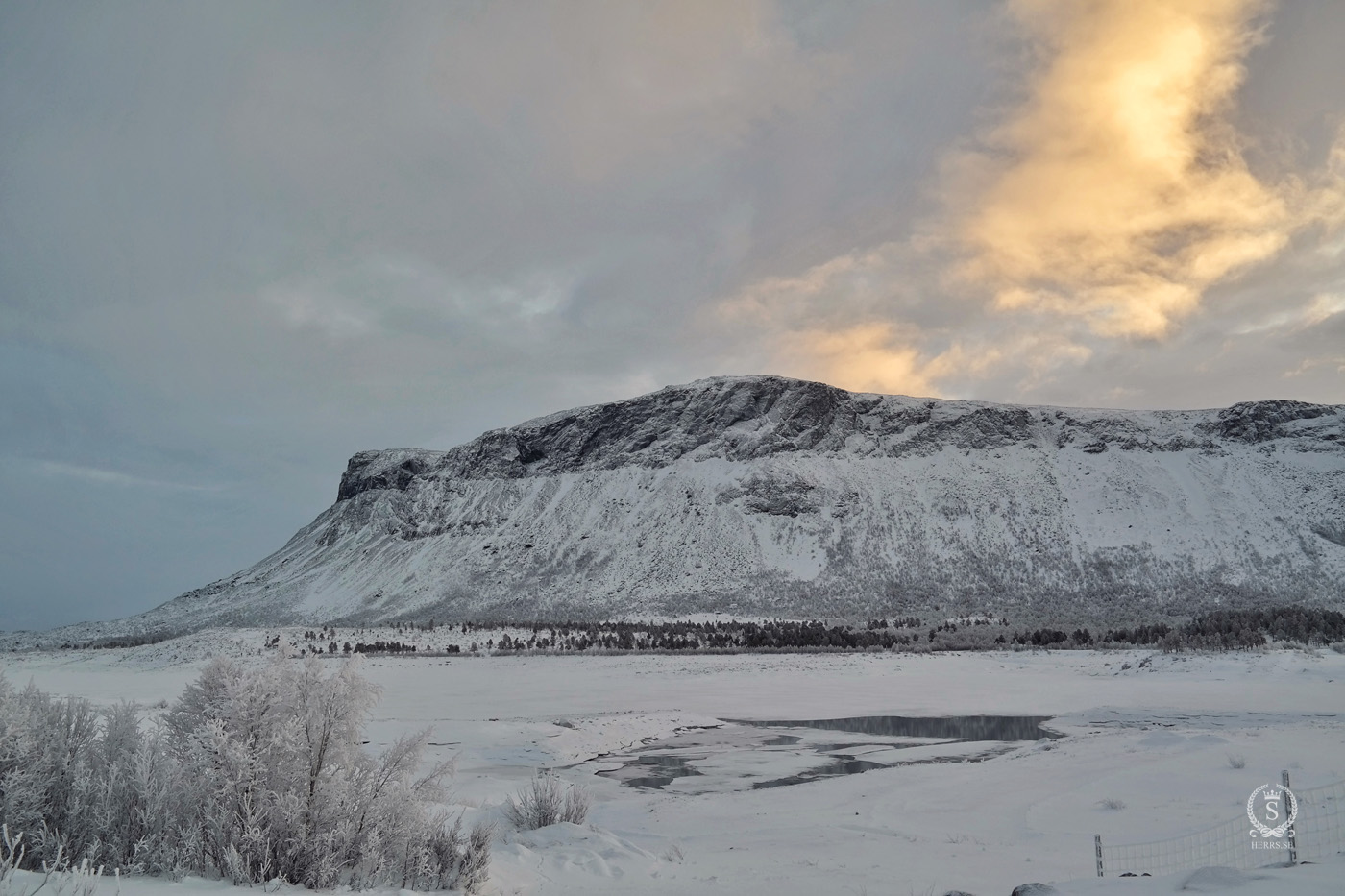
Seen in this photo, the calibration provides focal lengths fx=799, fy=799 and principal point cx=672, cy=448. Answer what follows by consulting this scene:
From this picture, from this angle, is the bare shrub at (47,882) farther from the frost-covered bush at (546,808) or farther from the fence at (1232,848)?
the fence at (1232,848)

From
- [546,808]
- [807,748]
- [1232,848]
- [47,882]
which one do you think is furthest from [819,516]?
[47,882]

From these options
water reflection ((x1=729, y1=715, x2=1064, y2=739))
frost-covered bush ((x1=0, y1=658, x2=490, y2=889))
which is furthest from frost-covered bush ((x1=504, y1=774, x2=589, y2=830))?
water reflection ((x1=729, y1=715, x2=1064, y2=739))

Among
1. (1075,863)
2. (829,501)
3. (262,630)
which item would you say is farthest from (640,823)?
(829,501)

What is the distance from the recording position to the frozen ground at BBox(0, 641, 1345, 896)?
7.94 meters

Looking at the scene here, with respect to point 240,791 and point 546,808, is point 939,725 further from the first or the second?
point 240,791

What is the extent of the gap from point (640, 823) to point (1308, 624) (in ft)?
130

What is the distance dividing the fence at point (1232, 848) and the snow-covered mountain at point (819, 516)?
201 feet

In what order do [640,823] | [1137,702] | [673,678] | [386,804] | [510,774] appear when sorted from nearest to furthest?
[386,804]
[640,823]
[510,774]
[1137,702]
[673,678]

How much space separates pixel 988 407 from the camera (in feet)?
319

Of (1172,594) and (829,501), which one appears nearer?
(1172,594)

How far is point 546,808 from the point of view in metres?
9.88

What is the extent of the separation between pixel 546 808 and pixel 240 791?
14.0 feet

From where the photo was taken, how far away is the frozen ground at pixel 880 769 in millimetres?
7941

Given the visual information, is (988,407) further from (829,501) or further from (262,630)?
(262,630)
